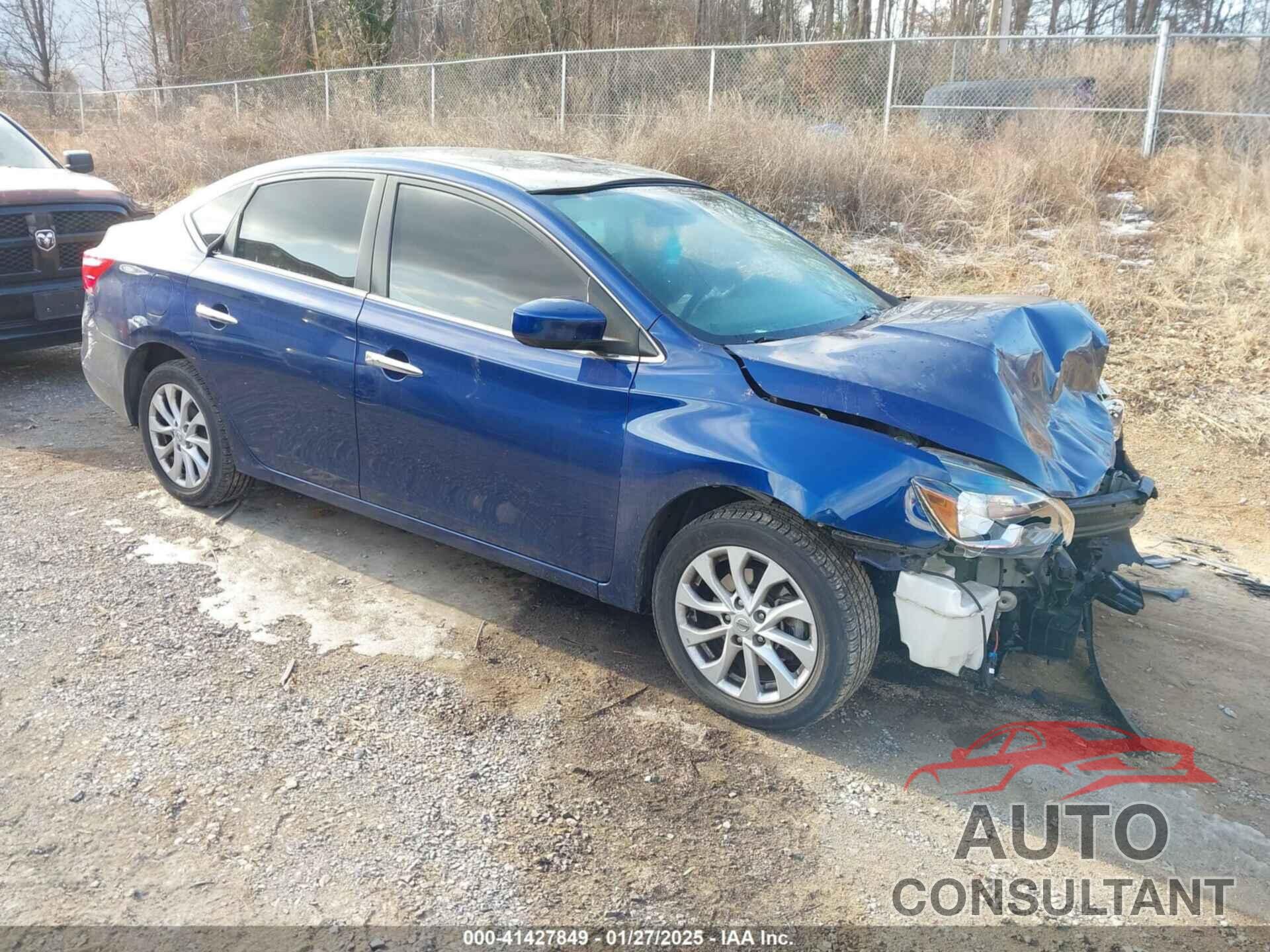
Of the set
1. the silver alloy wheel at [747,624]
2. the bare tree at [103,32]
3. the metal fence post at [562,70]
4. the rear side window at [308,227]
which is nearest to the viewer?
the silver alloy wheel at [747,624]

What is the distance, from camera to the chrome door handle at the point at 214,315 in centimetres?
459

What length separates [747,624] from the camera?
3.38 meters

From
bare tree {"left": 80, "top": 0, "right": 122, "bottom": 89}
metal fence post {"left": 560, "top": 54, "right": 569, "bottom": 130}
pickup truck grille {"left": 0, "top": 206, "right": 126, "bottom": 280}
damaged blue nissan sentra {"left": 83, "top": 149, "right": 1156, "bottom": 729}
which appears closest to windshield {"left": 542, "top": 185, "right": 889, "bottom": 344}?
damaged blue nissan sentra {"left": 83, "top": 149, "right": 1156, "bottom": 729}

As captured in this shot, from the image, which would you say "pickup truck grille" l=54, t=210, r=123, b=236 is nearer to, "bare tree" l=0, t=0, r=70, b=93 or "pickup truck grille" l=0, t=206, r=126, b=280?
"pickup truck grille" l=0, t=206, r=126, b=280

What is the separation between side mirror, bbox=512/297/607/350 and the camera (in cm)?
348

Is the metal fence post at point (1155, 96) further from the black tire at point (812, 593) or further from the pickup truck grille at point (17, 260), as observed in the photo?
the pickup truck grille at point (17, 260)

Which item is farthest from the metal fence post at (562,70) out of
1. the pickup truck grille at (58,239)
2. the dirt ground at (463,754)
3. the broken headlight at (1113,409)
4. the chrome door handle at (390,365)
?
the broken headlight at (1113,409)

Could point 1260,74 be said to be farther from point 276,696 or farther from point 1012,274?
point 276,696

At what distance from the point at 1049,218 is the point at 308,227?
8258 millimetres

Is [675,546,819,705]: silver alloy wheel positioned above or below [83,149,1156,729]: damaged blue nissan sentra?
below

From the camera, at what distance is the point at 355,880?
274 centimetres

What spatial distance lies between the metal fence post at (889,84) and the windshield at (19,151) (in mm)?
8710

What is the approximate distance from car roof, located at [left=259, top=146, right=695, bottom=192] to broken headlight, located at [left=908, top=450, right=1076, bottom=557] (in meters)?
1.90

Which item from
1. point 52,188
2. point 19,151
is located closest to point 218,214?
point 52,188
